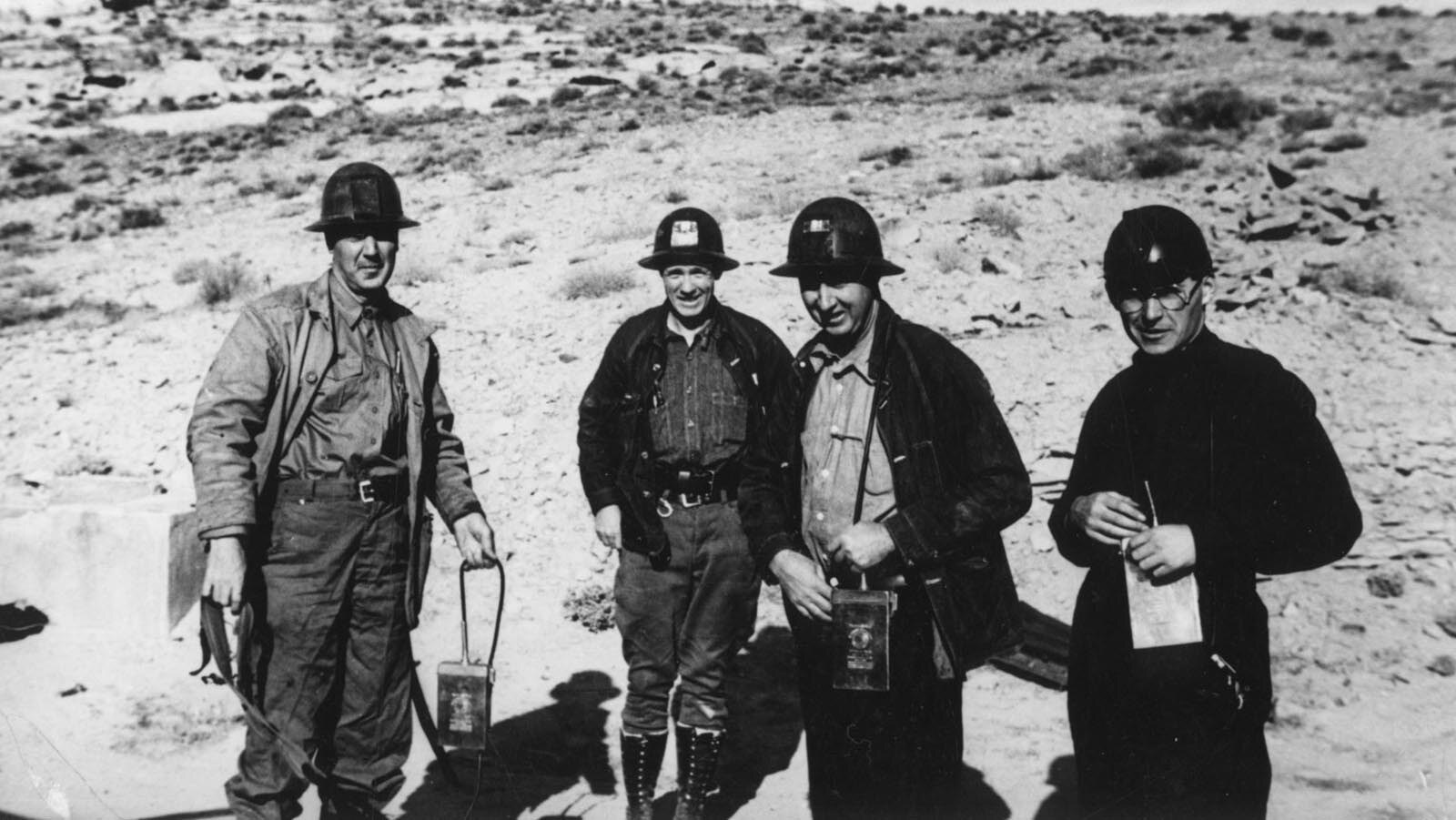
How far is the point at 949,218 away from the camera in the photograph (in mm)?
12344

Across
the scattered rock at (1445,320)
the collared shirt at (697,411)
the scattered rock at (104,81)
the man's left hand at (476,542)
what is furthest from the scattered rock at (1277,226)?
the scattered rock at (104,81)

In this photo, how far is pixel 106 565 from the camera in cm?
629

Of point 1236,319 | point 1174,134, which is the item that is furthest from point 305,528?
point 1174,134

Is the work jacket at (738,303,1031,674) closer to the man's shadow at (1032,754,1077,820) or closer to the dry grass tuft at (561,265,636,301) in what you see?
the man's shadow at (1032,754,1077,820)

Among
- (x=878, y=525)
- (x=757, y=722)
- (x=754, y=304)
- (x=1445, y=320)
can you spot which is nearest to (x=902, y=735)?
(x=878, y=525)

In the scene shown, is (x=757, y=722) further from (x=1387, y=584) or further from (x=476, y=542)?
(x=1387, y=584)

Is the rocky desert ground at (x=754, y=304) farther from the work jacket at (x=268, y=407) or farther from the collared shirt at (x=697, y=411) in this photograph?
the work jacket at (x=268, y=407)

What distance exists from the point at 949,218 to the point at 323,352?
10051 mm

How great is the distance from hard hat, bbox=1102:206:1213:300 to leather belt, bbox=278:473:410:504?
8.07 ft

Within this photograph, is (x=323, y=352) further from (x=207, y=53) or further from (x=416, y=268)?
(x=207, y=53)

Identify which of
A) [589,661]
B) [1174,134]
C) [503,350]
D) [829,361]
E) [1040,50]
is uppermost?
[1040,50]

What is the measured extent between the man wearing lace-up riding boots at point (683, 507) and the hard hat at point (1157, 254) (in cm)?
168

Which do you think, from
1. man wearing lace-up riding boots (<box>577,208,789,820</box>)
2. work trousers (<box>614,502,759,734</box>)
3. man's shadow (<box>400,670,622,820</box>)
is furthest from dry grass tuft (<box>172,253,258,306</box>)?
work trousers (<box>614,502,759,734</box>)

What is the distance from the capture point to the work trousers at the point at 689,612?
3996mm
